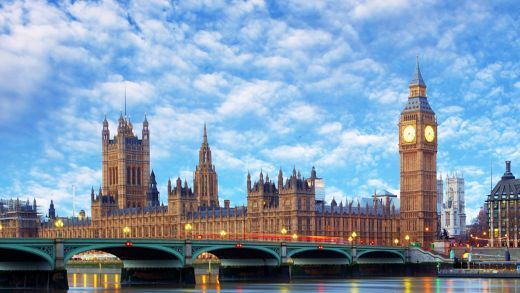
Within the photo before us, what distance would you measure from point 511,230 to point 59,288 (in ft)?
366

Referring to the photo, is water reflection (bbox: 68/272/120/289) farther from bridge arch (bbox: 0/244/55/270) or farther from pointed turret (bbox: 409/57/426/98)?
pointed turret (bbox: 409/57/426/98)

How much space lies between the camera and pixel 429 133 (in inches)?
6422

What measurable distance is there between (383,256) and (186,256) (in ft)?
134

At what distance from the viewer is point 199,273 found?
5640 inches

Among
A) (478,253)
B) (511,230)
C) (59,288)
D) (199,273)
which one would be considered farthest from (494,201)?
(59,288)

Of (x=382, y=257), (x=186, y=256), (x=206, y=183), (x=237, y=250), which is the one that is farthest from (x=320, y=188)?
(x=186, y=256)

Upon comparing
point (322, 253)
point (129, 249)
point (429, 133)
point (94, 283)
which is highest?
point (429, 133)

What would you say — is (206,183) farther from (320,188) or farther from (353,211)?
(353,211)

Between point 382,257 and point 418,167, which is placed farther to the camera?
point 418,167

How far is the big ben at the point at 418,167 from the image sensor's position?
15988 centimetres

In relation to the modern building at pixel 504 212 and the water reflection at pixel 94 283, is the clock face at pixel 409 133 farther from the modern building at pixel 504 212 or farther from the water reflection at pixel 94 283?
the water reflection at pixel 94 283

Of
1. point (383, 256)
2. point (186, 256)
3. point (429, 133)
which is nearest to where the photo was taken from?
point (186, 256)

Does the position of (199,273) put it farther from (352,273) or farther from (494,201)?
(494,201)

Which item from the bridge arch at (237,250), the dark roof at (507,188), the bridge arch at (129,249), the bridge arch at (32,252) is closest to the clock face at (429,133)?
the dark roof at (507,188)
